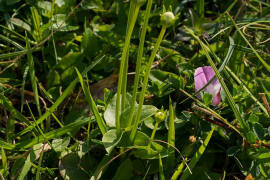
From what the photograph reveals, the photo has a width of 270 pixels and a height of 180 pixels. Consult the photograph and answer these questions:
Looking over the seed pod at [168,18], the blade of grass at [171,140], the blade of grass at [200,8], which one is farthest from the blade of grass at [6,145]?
the blade of grass at [200,8]

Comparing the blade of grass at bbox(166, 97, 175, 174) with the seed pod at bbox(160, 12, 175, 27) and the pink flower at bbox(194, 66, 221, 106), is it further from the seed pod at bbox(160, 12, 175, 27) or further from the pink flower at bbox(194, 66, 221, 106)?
the seed pod at bbox(160, 12, 175, 27)

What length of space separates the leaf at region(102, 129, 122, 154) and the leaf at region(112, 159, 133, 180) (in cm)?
9

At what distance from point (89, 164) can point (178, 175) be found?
12.9 inches

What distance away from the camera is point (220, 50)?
5.11ft

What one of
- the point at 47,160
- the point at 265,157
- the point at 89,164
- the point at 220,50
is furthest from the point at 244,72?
the point at 47,160

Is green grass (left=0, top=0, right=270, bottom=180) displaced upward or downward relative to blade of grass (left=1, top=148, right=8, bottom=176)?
upward

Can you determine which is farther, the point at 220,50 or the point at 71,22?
the point at 71,22

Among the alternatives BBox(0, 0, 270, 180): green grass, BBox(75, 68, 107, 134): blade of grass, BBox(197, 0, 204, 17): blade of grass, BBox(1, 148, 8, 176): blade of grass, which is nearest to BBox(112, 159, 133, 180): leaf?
BBox(0, 0, 270, 180): green grass

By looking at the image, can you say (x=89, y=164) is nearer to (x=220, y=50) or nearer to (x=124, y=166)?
(x=124, y=166)

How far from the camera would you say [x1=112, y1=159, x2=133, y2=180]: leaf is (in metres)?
1.14

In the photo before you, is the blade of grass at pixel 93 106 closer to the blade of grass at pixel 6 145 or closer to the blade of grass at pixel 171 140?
the blade of grass at pixel 171 140

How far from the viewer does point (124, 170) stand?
1142 mm

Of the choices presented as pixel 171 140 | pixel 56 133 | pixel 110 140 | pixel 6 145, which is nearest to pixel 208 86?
pixel 171 140

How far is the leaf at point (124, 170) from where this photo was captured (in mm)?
1139
